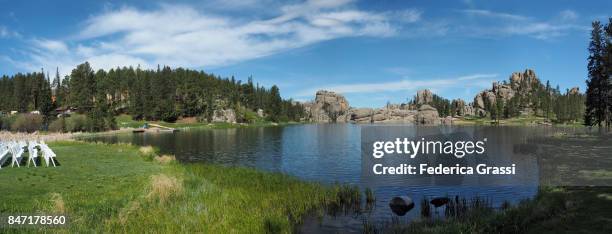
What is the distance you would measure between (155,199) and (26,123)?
128 m

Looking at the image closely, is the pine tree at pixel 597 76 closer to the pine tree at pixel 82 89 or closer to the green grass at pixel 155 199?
the green grass at pixel 155 199

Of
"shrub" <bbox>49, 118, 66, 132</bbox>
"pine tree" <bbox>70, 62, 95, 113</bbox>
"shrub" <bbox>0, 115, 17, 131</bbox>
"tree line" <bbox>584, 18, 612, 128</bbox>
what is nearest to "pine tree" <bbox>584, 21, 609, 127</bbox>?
"tree line" <bbox>584, 18, 612, 128</bbox>

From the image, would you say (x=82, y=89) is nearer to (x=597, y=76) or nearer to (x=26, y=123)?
(x=26, y=123)

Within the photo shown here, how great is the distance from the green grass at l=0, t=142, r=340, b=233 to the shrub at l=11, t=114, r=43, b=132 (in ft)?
363

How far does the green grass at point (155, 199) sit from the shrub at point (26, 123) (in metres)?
111

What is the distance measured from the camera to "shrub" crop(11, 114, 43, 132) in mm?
124356

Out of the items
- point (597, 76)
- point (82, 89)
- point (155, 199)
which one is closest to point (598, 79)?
point (597, 76)

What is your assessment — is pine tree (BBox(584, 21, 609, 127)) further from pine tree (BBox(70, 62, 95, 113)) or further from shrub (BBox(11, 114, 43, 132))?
pine tree (BBox(70, 62, 95, 113))

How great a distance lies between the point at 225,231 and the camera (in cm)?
1847

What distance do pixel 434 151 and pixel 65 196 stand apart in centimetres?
5538

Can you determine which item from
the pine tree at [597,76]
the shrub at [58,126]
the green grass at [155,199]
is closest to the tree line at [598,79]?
the pine tree at [597,76]

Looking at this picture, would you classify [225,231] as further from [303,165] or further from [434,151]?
[434,151]

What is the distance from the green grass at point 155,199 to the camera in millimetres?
19094

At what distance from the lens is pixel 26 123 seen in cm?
12656
